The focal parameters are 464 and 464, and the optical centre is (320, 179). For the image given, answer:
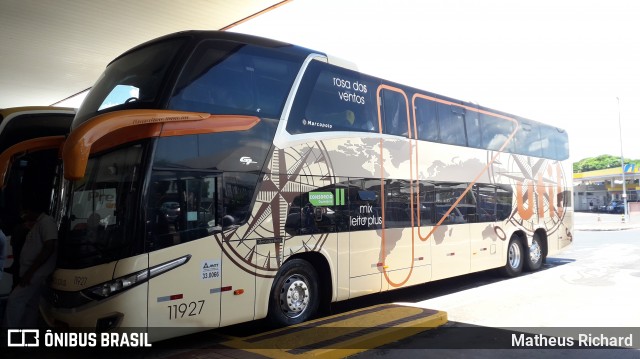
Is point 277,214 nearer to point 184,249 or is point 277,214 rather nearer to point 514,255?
point 184,249

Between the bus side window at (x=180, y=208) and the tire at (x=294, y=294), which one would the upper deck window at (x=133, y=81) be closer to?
the bus side window at (x=180, y=208)

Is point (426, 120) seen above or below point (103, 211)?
above

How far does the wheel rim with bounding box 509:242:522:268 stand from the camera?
38.4 feet

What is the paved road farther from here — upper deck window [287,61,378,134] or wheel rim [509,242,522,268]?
upper deck window [287,61,378,134]

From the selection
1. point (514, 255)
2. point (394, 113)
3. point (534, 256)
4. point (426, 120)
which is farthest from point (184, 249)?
point (534, 256)

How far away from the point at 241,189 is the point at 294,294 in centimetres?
180

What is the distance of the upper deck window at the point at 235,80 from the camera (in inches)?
223

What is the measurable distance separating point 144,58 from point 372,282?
484cm

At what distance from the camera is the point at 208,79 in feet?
19.1

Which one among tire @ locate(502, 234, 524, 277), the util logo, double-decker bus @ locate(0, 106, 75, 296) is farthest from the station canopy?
tire @ locate(502, 234, 524, 277)

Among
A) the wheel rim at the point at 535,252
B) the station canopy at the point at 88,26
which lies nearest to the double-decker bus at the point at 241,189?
the wheel rim at the point at 535,252

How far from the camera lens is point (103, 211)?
523 cm

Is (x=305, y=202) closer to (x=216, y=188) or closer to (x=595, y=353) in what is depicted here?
(x=216, y=188)

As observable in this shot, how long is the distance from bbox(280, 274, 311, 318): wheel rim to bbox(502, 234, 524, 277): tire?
6567mm
